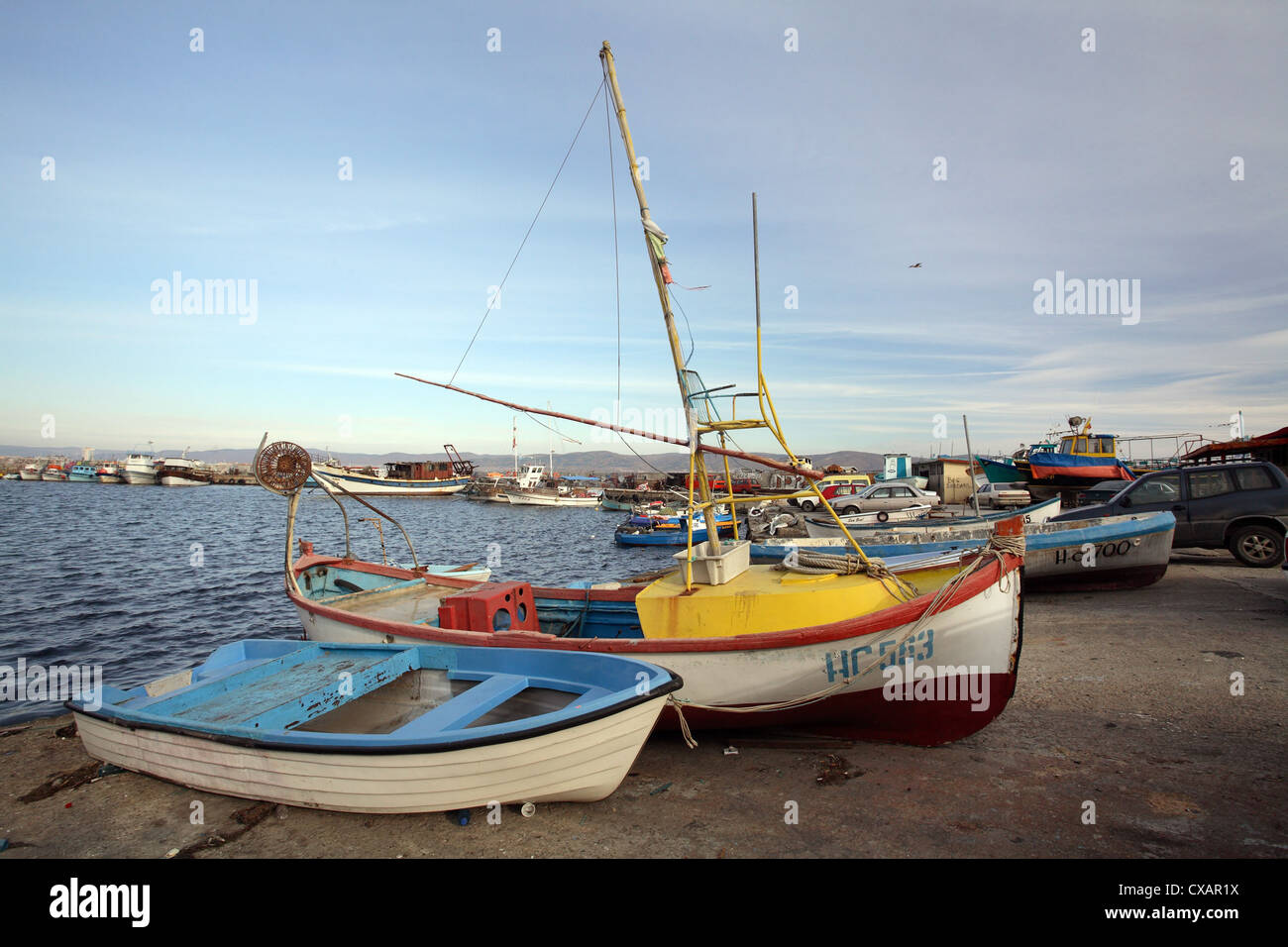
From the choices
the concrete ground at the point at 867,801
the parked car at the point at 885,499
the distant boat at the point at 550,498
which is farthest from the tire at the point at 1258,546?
the distant boat at the point at 550,498

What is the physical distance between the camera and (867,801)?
4809mm

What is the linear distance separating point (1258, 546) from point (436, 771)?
16070 millimetres

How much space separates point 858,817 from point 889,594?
2.63 meters

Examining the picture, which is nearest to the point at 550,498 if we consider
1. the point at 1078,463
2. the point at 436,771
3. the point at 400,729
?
the point at 1078,463

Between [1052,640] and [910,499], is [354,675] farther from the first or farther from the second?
[910,499]

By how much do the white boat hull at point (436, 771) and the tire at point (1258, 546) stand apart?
46.5 feet

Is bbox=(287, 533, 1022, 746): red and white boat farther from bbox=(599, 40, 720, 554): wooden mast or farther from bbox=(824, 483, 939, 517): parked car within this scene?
bbox=(824, 483, 939, 517): parked car

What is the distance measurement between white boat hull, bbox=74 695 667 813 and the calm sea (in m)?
7.04

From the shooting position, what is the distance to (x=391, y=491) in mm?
96938

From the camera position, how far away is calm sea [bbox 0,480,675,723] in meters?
13.3

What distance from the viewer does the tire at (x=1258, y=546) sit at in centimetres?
1227

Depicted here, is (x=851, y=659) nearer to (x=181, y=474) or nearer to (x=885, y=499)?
(x=885, y=499)

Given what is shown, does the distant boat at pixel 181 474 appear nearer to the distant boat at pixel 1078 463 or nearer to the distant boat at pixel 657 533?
the distant boat at pixel 657 533
